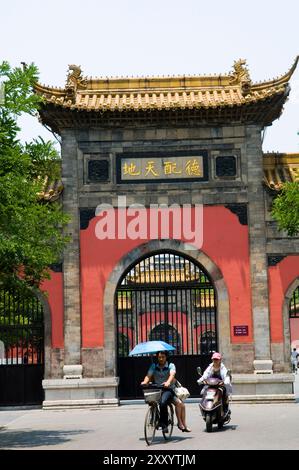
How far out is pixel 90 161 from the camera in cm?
2059

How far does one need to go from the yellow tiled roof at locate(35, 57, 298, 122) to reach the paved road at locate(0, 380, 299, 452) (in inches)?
281

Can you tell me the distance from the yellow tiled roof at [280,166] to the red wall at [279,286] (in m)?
2.28

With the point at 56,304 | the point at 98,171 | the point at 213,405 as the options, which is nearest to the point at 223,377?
the point at 213,405

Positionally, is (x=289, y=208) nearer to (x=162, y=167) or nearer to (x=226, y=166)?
(x=226, y=166)

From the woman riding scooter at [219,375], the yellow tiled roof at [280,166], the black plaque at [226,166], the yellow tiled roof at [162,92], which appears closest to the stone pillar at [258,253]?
the black plaque at [226,166]

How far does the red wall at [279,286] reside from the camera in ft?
65.1

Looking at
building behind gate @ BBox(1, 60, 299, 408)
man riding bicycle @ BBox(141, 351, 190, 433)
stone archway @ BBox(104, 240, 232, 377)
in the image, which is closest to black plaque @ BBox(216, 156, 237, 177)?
building behind gate @ BBox(1, 60, 299, 408)

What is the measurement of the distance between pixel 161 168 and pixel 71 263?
3173mm

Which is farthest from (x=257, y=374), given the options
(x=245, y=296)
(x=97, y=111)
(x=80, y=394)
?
(x=97, y=111)

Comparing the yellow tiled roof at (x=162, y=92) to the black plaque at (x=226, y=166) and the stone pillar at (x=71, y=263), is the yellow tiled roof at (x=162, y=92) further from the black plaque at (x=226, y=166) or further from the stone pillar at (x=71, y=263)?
the black plaque at (x=226, y=166)

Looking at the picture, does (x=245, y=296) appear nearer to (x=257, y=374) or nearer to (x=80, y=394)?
(x=257, y=374)

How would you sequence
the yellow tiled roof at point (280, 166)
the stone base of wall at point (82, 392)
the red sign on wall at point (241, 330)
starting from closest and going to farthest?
1. the stone base of wall at point (82, 392)
2. the red sign on wall at point (241, 330)
3. the yellow tiled roof at point (280, 166)

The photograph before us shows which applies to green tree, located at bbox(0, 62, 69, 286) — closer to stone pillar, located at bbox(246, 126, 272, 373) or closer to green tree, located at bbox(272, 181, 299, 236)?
green tree, located at bbox(272, 181, 299, 236)

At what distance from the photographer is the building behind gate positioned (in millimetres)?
19766
